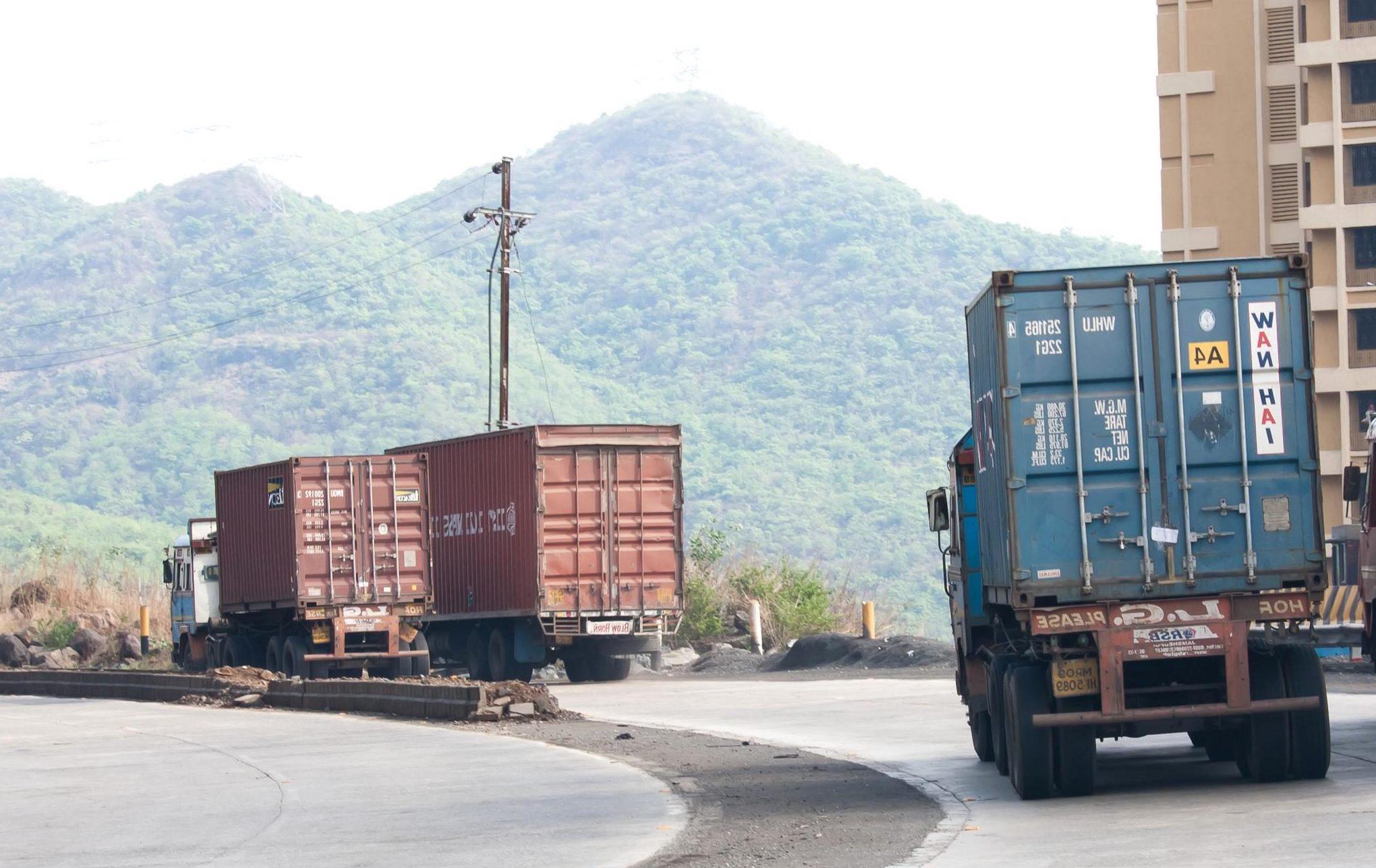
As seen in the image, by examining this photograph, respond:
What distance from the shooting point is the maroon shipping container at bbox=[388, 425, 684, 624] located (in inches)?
1214

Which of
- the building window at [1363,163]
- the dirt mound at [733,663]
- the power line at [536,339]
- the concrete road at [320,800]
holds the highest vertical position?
the power line at [536,339]

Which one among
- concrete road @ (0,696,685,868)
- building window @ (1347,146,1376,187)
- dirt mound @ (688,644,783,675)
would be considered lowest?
dirt mound @ (688,644,783,675)

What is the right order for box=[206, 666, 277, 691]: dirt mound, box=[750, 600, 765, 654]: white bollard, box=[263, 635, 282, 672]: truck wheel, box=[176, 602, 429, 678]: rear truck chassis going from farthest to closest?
1. box=[750, 600, 765, 654]: white bollard
2. box=[263, 635, 282, 672]: truck wheel
3. box=[176, 602, 429, 678]: rear truck chassis
4. box=[206, 666, 277, 691]: dirt mound

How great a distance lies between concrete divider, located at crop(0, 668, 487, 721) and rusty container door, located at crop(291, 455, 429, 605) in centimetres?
259

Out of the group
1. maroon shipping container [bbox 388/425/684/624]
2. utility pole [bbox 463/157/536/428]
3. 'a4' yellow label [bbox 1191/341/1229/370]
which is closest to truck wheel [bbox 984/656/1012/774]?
'a4' yellow label [bbox 1191/341/1229/370]

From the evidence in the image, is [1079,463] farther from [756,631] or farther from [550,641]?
[756,631]

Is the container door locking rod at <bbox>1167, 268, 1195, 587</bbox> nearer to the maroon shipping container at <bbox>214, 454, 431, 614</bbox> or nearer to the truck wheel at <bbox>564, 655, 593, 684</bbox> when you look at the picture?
the maroon shipping container at <bbox>214, 454, 431, 614</bbox>

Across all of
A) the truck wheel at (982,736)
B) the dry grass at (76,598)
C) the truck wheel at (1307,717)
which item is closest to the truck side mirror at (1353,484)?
the truck wheel at (982,736)

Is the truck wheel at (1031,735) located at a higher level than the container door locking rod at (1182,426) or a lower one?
lower

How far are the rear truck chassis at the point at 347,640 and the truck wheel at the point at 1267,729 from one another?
2035 cm

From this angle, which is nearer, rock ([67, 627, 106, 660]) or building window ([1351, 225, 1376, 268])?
rock ([67, 627, 106, 660])

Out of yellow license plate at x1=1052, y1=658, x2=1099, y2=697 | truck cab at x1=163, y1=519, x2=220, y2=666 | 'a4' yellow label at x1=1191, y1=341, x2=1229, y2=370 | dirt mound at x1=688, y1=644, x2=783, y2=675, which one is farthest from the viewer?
truck cab at x1=163, y1=519, x2=220, y2=666

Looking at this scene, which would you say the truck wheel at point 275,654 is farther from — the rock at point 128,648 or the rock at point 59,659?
the rock at point 59,659

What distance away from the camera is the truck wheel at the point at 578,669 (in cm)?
3281
